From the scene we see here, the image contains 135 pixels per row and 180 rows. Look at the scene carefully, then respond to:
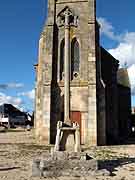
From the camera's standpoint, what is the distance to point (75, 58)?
23.7 metres

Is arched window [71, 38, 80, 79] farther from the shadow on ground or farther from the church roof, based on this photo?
the church roof

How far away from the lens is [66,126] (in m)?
12.6

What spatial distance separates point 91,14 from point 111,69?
24.8 feet

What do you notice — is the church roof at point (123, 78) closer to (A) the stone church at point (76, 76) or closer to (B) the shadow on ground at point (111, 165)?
(A) the stone church at point (76, 76)

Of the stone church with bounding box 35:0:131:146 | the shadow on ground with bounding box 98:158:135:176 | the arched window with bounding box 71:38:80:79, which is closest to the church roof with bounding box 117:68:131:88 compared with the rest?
the stone church with bounding box 35:0:131:146

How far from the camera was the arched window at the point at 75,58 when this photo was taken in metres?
23.5

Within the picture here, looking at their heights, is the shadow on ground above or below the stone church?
below

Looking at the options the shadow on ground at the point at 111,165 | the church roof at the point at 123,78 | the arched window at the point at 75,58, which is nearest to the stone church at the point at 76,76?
the arched window at the point at 75,58

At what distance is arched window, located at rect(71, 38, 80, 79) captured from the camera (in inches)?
923

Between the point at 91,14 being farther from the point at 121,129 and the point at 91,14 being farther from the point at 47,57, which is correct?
the point at 121,129

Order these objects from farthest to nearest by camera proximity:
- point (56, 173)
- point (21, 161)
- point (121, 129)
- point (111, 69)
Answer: point (121, 129), point (111, 69), point (21, 161), point (56, 173)

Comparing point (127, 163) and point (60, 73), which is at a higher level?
point (60, 73)

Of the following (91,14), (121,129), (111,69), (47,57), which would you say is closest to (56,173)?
(47,57)

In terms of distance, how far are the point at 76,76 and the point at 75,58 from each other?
5.10 feet
